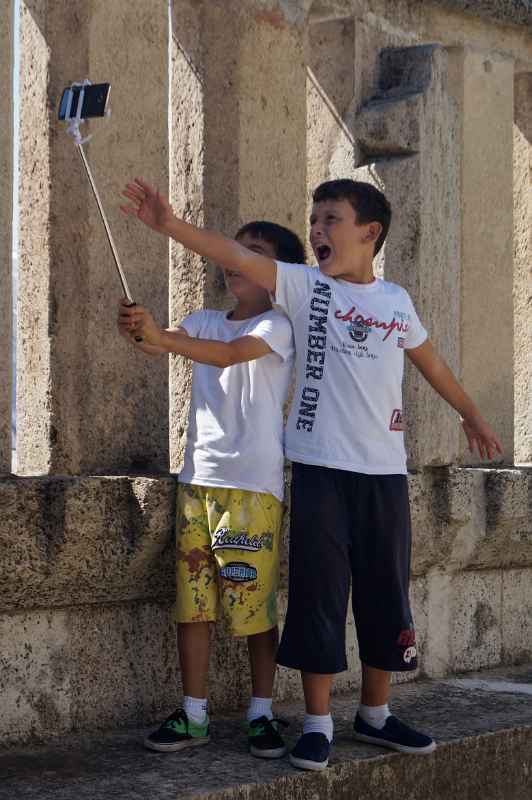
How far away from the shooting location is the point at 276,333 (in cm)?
356

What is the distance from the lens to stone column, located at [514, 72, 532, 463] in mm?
5316

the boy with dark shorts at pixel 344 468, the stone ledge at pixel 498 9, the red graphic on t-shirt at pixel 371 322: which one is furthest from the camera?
the stone ledge at pixel 498 9

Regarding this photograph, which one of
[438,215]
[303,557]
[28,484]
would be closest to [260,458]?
[303,557]

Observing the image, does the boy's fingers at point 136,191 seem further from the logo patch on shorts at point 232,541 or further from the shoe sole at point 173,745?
the shoe sole at point 173,745

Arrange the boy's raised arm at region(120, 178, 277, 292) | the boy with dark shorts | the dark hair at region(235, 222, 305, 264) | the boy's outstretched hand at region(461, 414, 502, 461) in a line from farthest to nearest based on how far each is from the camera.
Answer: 1. the boy's outstretched hand at region(461, 414, 502, 461)
2. the dark hair at region(235, 222, 305, 264)
3. the boy with dark shorts
4. the boy's raised arm at region(120, 178, 277, 292)

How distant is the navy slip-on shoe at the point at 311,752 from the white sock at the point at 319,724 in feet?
0.04

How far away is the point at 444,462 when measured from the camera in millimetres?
4422

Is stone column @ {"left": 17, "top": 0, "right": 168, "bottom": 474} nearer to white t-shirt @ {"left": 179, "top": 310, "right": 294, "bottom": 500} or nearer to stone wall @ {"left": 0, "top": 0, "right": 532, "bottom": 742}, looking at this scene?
stone wall @ {"left": 0, "top": 0, "right": 532, "bottom": 742}

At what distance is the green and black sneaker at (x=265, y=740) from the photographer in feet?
11.5

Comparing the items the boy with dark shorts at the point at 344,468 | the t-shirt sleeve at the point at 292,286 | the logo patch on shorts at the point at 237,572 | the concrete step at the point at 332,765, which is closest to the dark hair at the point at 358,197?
the boy with dark shorts at the point at 344,468

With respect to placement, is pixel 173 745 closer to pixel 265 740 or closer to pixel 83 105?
pixel 265 740

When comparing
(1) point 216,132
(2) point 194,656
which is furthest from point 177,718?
(1) point 216,132

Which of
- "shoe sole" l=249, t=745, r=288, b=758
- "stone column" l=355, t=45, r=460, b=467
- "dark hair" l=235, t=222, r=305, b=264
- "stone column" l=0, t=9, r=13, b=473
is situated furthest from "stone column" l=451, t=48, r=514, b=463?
"stone column" l=0, t=9, r=13, b=473

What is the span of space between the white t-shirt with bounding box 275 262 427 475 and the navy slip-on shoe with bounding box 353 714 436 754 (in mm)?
670
